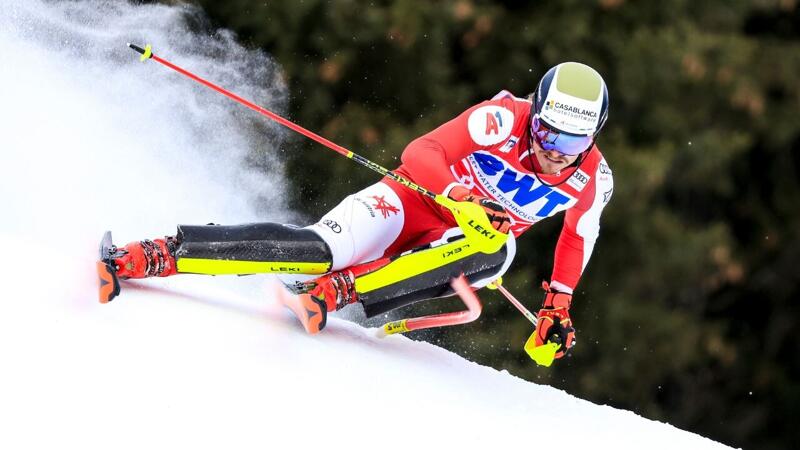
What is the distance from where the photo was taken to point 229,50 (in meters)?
10.7

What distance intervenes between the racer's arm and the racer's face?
297mm

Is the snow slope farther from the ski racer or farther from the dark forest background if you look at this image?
the dark forest background

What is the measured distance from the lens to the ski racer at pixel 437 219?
15.7 feet

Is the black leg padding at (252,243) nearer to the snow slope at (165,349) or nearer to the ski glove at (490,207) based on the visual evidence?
the snow slope at (165,349)

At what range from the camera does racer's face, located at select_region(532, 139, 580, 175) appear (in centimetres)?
511

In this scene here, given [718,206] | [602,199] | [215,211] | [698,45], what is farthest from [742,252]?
[602,199]

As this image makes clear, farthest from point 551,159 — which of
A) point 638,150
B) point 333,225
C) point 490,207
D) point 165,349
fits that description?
point 638,150

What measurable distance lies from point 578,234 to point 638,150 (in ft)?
23.3

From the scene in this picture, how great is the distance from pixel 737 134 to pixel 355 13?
14.0 ft

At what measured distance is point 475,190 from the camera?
17.5 ft

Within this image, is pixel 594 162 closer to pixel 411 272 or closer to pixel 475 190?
pixel 475 190

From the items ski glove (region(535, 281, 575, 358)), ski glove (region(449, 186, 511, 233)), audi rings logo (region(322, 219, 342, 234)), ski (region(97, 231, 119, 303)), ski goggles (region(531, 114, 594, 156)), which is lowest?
ski glove (region(535, 281, 575, 358))

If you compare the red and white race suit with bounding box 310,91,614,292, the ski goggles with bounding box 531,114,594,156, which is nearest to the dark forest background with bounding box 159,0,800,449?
the red and white race suit with bounding box 310,91,614,292

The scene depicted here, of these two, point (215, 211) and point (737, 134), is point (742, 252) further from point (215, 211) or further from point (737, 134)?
point (215, 211)
